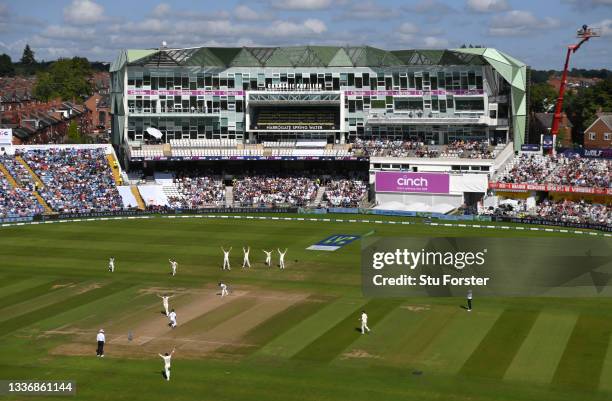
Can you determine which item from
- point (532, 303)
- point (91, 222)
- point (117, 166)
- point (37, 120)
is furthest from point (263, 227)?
point (37, 120)

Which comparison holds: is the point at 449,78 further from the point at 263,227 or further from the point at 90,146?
the point at 90,146

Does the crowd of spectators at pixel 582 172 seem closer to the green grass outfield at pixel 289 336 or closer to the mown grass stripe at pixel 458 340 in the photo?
the green grass outfield at pixel 289 336

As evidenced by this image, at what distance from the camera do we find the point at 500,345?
36000 millimetres

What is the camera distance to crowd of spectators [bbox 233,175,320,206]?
87812 millimetres

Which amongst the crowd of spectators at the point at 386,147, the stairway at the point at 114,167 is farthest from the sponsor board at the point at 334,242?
the stairway at the point at 114,167

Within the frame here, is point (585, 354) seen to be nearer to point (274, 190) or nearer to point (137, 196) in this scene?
point (274, 190)

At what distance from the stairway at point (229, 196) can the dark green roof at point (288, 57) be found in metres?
14.2

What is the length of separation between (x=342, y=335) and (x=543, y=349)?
27.8 ft

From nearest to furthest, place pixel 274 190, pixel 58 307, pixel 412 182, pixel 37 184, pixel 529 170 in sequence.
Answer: pixel 58 307
pixel 529 170
pixel 37 184
pixel 412 182
pixel 274 190

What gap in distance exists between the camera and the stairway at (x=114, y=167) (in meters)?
89.2

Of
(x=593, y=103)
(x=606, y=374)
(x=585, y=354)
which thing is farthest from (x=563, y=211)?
(x=593, y=103)

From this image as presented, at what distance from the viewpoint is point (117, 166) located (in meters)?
92.1

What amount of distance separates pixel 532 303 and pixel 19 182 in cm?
5600

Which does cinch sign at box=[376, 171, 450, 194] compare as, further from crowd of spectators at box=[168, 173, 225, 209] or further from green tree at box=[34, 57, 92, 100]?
green tree at box=[34, 57, 92, 100]
